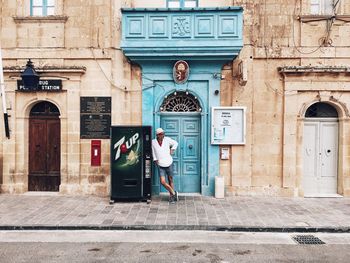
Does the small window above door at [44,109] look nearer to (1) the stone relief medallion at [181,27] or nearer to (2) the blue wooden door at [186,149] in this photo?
(2) the blue wooden door at [186,149]

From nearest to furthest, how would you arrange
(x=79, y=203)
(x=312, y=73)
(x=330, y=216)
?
1. (x=330, y=216)
2. (x=79, y=203)
3. (x=312, y=73)

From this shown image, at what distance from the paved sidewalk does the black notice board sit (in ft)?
6.20

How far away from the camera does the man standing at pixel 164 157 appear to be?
893 centimetres

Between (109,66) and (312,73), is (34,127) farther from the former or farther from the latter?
(312,73)

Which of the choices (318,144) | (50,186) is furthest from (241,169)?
(50,186)

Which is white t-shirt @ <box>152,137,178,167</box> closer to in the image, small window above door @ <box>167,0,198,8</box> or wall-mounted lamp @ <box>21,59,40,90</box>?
wall-mounted lamp @ <box>21,59,40,90</box>

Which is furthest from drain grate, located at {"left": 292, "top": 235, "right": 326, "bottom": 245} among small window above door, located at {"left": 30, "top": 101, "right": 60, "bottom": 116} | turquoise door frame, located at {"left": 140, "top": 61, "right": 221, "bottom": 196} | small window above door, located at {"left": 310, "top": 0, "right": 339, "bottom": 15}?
small window above door, located at {"left": 30, "top": 101, "right": 60, "bottom": 116}

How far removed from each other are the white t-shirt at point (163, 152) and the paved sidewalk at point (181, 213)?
1.08 metres

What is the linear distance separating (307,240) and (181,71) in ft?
18.2

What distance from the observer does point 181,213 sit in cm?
789

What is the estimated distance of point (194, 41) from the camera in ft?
30.7

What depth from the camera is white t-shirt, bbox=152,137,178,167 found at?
29.3 ft

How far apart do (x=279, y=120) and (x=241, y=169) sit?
1.83m

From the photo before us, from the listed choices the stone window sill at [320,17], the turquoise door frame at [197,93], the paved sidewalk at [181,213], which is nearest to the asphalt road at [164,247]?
the paved sidewalk at [181,213]
